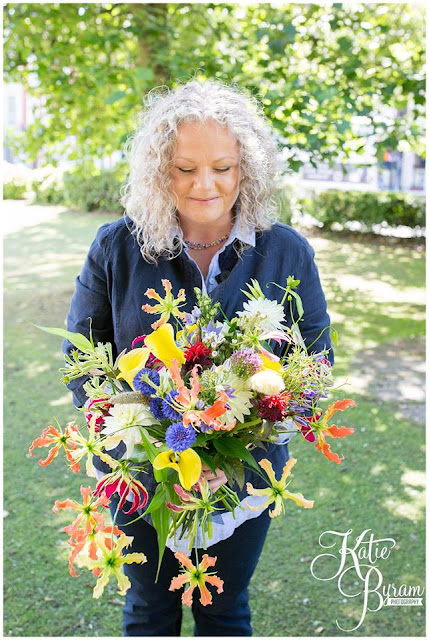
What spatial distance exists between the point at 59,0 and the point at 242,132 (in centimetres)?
487

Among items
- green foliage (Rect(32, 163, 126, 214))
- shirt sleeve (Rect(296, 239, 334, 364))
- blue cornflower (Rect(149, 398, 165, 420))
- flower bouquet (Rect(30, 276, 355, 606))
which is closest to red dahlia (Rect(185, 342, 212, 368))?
flower bouquet (Rect(30, 276, 355, 606))

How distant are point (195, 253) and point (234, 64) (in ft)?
13.2

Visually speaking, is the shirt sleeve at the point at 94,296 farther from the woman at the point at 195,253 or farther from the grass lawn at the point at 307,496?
the grass lawn at the point at 307,496

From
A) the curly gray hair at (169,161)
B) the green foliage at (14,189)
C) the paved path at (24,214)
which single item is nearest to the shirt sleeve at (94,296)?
the curly gray hair at (169,161)

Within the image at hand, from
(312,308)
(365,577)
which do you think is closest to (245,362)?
(312,308)

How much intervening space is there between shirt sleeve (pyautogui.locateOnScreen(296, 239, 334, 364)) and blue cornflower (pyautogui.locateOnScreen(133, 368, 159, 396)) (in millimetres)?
635

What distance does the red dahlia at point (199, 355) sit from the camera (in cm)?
144

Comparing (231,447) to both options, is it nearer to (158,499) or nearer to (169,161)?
(158,499)

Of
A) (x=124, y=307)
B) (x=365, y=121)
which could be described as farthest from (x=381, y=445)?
(x=124, y=307)

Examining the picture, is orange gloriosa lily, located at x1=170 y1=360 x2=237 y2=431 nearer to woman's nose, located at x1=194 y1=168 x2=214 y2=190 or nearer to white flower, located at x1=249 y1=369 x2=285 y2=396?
white flower, located at x1=249 y1=369 x2=285 y2=396

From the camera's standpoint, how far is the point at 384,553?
3.26 meters

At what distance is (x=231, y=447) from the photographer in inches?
57.5

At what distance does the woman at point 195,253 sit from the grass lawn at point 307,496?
0.54 m

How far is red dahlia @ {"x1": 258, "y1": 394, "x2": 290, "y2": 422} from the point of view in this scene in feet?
4.63
